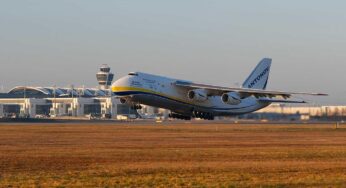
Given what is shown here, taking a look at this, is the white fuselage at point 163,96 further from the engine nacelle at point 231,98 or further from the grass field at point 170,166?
the grass field at point 170,166

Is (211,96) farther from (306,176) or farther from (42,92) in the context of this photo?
(42,92)

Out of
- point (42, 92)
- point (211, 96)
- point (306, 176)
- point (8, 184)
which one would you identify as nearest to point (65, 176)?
point (8, 184)

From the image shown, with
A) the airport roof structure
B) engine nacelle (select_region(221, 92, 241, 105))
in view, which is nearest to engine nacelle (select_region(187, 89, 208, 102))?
engine nacelle (select_region(221, 92, 241, 105))

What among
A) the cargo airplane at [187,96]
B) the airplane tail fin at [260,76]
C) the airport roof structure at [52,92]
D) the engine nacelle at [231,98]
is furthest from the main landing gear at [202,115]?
the airport roof structure at [52,92]

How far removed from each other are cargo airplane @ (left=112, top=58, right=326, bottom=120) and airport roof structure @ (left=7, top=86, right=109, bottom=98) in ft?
361

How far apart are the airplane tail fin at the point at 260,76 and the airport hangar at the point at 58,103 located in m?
55.1

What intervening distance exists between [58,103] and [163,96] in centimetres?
9903

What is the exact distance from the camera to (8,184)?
59.2 feet

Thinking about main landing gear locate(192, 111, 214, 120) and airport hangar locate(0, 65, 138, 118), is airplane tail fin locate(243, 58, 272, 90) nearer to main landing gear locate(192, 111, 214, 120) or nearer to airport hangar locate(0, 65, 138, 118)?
main landing gear locate(192, 111, 214, 120)

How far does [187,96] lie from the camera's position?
67.2 meters

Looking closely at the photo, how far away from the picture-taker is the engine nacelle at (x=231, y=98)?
67562 mm

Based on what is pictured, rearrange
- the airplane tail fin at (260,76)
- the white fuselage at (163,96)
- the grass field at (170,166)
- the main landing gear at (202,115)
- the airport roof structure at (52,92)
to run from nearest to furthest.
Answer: the grass field at (170,166)
the white fuselage at (163,96)
the main landing gear at (202,115)
the airplane tail fin at (260,76)
the airport roof structure at (52,92)

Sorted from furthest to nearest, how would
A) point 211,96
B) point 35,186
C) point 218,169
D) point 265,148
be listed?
point 211,96, point 265,148, point 218,169, point 35,186

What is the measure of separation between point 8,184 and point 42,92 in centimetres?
16796
